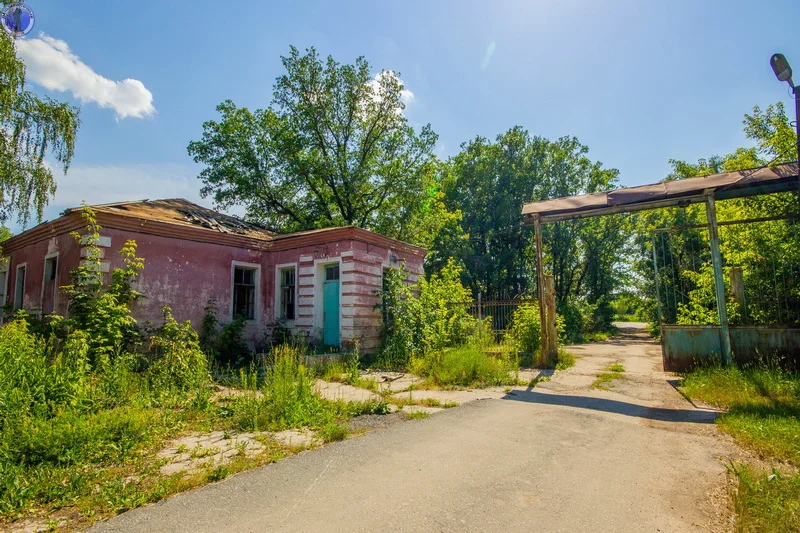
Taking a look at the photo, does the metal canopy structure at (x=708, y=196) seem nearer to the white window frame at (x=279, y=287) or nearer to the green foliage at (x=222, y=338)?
the white window frame at (x=279, y=287)

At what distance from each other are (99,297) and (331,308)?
545cm

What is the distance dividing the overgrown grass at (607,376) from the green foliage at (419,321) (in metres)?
3.76

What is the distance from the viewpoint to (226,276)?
11.8 meters

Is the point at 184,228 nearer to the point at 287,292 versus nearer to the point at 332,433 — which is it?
the point at 287,292

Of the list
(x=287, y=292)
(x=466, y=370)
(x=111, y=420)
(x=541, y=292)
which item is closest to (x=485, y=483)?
(x=111, y=420)

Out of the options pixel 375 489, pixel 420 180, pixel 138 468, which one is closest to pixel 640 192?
pixel 375 489

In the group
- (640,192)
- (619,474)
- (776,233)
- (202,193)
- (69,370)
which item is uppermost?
(202,193)

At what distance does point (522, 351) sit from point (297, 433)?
7.61 meters

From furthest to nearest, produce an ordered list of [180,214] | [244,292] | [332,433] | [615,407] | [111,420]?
[244,292] → [180,214] → [615,407] → [332,433] → [111,420]

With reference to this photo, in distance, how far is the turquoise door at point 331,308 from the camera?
1171 cm

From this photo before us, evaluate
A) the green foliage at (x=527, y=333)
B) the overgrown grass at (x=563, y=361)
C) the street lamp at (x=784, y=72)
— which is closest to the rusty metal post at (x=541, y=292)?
the overgrown grass at (x=563, y=361)

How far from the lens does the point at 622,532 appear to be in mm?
2699

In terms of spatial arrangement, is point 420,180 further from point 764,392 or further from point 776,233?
point 764,392

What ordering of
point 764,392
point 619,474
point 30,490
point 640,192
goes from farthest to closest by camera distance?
point 640,192
point 764,392
point 619,474
point 30,490
